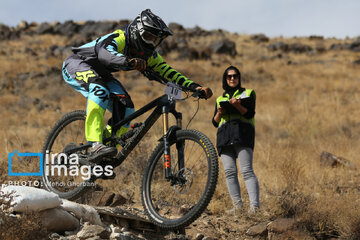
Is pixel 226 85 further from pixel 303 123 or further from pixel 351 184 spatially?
pixel 303 123

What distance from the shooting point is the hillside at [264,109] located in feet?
20.5

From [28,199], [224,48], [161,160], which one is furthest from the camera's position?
[224,48]

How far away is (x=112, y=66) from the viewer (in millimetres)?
4762

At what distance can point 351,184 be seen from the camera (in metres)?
8.70

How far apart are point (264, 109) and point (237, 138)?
13.2 meters

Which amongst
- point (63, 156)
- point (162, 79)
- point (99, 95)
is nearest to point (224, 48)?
point (63, 156)

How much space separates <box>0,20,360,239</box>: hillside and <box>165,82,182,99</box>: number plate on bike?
73.1 inches

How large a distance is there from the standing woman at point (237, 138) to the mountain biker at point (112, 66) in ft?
3.45

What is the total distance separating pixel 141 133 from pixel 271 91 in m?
18.2

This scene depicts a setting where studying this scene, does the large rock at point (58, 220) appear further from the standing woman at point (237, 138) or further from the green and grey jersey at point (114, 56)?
the standing woman at point (237, 138)

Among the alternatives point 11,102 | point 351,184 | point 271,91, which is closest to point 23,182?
point 351,184

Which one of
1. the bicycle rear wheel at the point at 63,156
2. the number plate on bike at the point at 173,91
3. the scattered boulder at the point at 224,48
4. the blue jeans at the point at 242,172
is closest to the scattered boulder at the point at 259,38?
the scattered boulder at the point at 224,48

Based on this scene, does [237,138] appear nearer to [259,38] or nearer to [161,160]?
[161,160]

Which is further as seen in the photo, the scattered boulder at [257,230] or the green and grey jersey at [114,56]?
the scattered boulder at [257,230]
